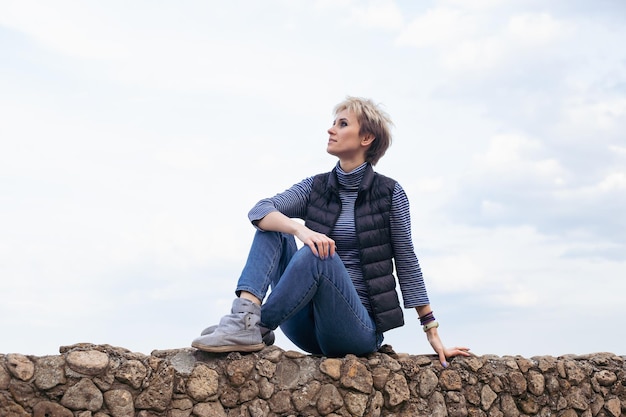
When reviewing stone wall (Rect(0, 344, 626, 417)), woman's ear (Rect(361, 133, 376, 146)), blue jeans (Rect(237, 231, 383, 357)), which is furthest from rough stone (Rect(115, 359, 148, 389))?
woman's ear (Rect(361, 133, 376, 146))

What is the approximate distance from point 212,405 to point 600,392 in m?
2.89

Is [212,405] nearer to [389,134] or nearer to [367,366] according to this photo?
[367,366]

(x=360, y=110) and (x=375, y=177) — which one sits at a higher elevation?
(x=360, y=110)

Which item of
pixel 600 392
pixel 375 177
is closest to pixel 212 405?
pixel 375 177

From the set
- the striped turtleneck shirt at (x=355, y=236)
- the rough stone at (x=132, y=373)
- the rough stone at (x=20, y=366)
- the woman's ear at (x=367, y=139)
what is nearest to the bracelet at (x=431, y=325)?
the striped turtleneck shirt at (x=355, y=236)

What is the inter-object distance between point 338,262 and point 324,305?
26 centimetres

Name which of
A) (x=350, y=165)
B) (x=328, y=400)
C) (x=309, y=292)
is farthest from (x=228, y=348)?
(x=350, y=165)

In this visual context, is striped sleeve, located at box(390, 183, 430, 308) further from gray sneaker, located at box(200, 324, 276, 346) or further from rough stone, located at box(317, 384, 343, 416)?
gray sneaker, located at box(200, 324, 276, 346)

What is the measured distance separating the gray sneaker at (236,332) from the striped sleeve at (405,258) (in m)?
0.90

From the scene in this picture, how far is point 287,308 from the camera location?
4.03 metres

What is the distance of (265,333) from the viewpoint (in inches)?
165

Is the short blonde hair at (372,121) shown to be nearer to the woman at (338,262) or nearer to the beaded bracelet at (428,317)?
the woman at (338,262)

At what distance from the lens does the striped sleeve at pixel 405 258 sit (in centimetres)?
435

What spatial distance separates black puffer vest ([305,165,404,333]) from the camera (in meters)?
4.26
